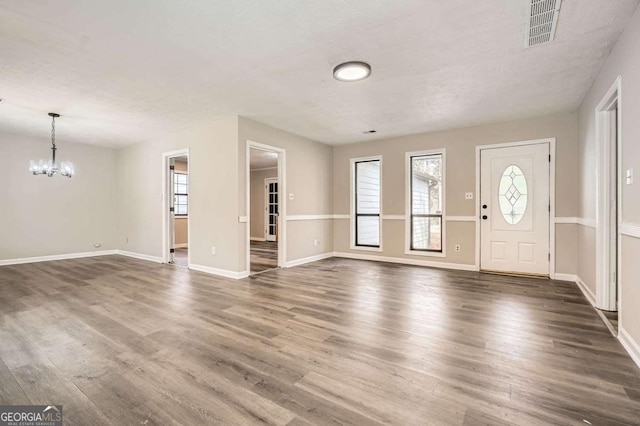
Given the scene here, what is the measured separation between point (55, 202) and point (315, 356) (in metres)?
7.12

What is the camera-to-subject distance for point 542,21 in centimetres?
233

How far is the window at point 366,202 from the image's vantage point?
21.8 feet

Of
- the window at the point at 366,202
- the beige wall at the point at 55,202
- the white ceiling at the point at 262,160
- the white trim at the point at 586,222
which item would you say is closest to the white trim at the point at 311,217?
the window at the point at 366,202

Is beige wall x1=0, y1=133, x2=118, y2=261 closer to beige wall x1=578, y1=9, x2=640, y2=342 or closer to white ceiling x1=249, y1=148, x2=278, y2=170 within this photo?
white ceiling x1=249, y1=148, x2=278, y2=170

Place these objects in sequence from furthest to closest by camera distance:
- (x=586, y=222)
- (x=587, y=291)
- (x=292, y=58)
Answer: (x=586, y=222)
(x=587, y=291)
(x=292, y=58)

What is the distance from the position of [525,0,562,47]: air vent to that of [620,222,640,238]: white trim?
1.67 meters

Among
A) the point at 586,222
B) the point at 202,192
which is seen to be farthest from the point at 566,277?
the point at 202,192

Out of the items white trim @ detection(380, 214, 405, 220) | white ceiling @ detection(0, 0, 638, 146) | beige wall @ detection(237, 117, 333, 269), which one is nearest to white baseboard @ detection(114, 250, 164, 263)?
beige wall @ detection(237, 117, 333, 269)

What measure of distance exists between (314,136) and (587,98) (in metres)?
4.18

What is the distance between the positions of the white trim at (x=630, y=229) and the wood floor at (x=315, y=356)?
0.91 meters

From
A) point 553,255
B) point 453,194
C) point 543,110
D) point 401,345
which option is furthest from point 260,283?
point 543,110

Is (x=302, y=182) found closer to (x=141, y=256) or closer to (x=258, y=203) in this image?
(x=141, y=256)

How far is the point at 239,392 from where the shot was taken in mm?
1803

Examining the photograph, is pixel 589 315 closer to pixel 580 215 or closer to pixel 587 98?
pixel 580 215
